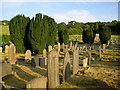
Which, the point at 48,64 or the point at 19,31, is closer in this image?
A: the point at 48,64

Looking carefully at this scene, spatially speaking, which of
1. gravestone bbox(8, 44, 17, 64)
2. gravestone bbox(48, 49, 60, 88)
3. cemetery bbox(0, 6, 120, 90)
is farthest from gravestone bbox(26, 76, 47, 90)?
gravestone bbox(8, 44, 17, 64)

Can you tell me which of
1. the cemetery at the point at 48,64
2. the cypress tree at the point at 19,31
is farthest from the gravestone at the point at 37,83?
the cypress tree at the point at 19,31

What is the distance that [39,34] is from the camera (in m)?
Answer: 17.3

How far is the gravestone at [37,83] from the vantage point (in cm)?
484

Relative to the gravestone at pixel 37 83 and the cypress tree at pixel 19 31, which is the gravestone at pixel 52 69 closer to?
the gravestone at pixel 37 83

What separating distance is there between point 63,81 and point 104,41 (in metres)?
22.2

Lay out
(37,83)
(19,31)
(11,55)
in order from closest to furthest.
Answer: (37,83) → (11,55) → (19,31)

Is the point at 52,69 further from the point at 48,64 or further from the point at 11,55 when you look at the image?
the point at 11,55

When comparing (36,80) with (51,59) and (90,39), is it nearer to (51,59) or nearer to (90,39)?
(51,59)

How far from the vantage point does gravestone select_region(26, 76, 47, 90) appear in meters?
4.84

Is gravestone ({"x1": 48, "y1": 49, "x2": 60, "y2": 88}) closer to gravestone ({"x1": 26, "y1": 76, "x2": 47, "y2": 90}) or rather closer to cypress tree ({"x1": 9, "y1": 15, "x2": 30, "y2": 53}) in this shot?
gravestone ({"x1": 26, "y1": 76, "x2": 47, "y2": 90})

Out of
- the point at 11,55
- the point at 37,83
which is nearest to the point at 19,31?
the point at 11,55

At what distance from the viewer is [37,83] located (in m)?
5.17

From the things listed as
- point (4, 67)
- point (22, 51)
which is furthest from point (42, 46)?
point (4, 67)
